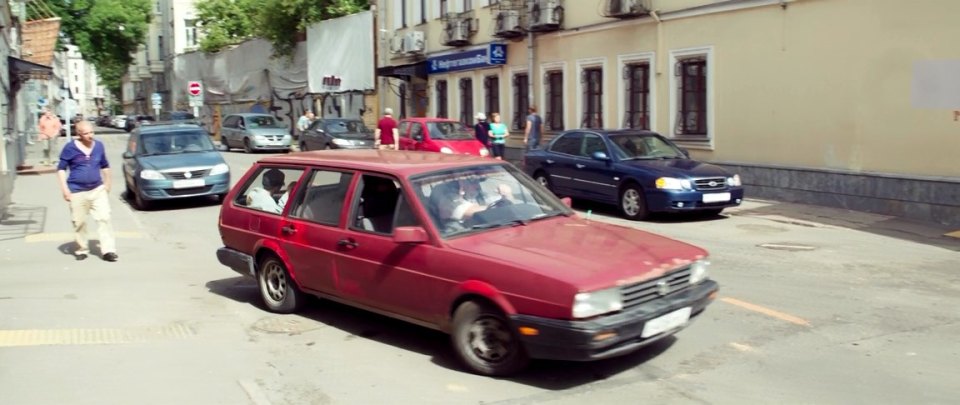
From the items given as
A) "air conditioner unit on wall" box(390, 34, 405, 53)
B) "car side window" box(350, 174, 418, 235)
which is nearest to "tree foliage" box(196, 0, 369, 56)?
"air conditioner unit on wall" box(390, 34, 405, 53)

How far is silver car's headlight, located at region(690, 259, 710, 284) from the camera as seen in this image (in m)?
5.86

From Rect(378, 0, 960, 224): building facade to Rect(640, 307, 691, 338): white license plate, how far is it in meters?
9.03

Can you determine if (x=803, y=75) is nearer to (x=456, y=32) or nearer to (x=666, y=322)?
(x=666, y=322)

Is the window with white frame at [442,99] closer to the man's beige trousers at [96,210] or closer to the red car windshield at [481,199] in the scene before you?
the man's beige trousers at [96,210]

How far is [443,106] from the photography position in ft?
99.0

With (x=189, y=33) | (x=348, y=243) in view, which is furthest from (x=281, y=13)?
(x=348, y=243)

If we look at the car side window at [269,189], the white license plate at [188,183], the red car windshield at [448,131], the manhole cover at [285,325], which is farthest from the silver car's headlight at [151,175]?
the manhole cover at [285,325]

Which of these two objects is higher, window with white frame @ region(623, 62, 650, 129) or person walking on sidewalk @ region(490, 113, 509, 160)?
window with white frame @ region(623, 62, 650, 129)

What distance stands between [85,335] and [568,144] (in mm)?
10054

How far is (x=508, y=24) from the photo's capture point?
24.4 metres

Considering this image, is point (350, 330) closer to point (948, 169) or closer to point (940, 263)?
point (940, 263)

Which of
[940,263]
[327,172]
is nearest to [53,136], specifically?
[327,172]

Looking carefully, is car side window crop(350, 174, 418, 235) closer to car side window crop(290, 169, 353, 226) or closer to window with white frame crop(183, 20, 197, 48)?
car side window crop(290, 169, 353, 226)

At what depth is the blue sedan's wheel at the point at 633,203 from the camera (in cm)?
1352
